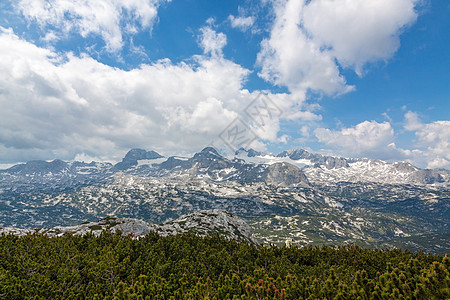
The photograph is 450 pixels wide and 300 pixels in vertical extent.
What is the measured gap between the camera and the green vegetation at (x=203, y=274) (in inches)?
620

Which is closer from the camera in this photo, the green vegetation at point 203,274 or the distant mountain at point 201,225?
the green vegetation at point 203,274

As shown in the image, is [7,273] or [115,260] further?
[115,260]

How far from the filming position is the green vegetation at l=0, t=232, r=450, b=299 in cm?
1576

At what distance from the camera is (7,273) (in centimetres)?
2138

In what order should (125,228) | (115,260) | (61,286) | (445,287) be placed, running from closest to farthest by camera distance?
(445,287), (61,286), (115,260), (125,228)

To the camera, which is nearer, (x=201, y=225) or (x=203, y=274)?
(x=203, y=274)

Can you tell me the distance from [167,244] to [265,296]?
26.7 m

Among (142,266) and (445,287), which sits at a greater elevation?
(445,287)

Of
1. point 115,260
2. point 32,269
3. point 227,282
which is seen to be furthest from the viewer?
point 115,260

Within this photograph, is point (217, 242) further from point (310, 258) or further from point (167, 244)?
point (310, 258)

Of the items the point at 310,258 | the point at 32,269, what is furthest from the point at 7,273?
the point at 310,258

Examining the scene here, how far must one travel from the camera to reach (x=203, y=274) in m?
26.0

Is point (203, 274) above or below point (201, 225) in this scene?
below

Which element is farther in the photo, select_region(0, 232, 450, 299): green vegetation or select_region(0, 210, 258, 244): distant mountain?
select_region(0, 210, 258, 244): distant mountain
